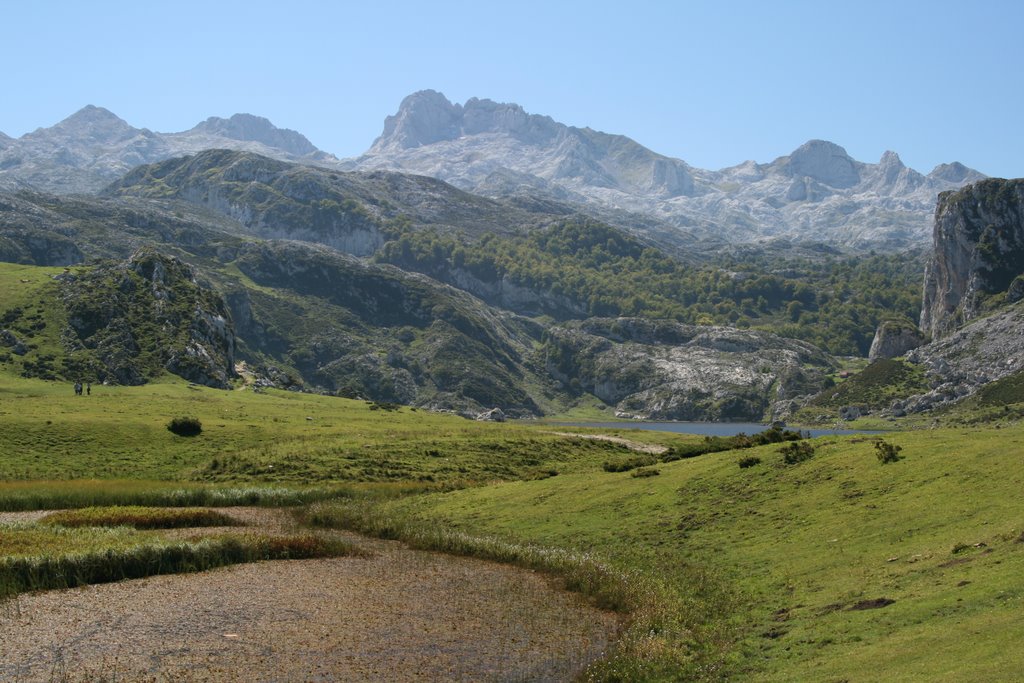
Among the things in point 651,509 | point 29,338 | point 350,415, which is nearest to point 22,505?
point 651,509

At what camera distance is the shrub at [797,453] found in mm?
59938

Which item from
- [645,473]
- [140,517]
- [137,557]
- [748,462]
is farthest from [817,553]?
[140,517]

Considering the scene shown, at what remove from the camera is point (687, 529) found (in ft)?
175

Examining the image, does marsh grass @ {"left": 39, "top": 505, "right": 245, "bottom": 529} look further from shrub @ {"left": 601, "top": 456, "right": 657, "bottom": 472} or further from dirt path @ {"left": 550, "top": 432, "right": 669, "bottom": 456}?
dirt path @ {"left": 550, "top": 432, "right": 669, "bottom": 456}

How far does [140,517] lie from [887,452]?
169 ft

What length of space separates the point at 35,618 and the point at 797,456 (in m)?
46.2

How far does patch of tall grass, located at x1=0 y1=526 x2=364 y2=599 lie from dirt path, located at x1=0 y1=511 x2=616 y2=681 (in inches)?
58.9

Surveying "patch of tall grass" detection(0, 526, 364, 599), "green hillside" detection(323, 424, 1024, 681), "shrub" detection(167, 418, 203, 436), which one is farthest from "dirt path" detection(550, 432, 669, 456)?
"patch of tall grass" detection(0, 526, 364, 599)

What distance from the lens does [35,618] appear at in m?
38.6

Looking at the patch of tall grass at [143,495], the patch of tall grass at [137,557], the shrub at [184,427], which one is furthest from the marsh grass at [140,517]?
the shrub at [184,427]

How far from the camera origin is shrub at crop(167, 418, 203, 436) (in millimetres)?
111062

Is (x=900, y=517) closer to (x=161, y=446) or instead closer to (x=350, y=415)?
(x=161, y=446)

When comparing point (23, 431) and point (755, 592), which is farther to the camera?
point (23, 431)

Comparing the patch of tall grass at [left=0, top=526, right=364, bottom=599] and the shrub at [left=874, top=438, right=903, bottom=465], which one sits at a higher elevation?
the shrub at [left=874, top=438, right=903, bottom=465]
